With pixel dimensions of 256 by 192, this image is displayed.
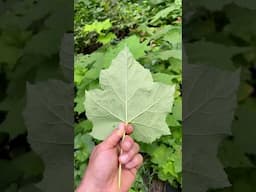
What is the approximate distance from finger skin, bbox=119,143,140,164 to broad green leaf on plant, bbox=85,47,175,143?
2 centimetres

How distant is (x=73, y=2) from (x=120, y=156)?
322 mm

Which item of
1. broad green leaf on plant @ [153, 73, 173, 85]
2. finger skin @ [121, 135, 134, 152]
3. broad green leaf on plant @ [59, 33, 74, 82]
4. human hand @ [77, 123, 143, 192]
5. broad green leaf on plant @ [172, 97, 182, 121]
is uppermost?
broad green leaf on plant @ [59, 33, 74, 82]

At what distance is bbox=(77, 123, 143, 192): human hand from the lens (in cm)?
78

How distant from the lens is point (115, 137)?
0.78m

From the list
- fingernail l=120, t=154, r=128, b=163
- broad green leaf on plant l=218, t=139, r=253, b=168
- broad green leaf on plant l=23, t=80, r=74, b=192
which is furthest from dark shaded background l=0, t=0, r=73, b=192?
broad green leaf on plant l=218, t=139, r=253, b=168

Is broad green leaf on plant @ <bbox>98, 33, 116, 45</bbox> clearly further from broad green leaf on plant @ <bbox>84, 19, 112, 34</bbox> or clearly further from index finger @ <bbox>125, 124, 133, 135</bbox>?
index finger @ <bbox>125, 124, 133, 135</bbox>

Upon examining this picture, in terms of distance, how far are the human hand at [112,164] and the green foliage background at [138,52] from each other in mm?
16

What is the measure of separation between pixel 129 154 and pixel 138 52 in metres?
0.20

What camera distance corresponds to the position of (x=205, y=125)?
2.59 feet

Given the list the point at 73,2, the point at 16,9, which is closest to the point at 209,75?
the point at 73,2

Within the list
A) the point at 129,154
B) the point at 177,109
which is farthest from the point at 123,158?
the point at 177,109

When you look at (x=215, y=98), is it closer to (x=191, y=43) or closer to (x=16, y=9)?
(x=191, y=43)

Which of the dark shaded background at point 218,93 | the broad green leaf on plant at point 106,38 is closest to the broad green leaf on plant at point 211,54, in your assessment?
the dark shaded background at point 218,93

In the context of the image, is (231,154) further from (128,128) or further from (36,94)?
(36,94)
